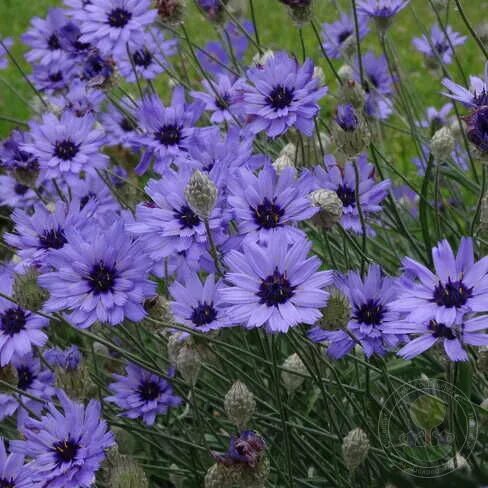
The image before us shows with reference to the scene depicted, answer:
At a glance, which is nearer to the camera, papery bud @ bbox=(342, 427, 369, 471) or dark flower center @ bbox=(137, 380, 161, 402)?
papery bud @ bbox=(342, 427, 369, 471)

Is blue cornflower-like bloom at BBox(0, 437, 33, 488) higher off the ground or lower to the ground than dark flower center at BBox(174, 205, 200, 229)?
lower

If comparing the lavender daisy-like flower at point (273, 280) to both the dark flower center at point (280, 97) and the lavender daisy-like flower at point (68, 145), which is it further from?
the lavender daisy-like flower at point (68, 145)

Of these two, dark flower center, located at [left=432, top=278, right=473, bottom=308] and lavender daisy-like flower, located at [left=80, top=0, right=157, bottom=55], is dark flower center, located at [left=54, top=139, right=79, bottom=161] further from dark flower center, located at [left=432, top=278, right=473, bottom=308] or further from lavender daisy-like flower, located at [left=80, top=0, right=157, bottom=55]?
dark flower center, located at [left=432, top=278, right=473, bottom=308]

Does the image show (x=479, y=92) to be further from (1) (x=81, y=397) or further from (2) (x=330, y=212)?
(1) (x=81, y=397)

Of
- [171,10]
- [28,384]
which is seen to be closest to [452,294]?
[28,384]

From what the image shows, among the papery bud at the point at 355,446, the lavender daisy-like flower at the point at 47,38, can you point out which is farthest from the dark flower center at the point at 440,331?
the lavender daisy-like flower at the point at 47,38

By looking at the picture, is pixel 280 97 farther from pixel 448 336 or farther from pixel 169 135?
pixel 448 336

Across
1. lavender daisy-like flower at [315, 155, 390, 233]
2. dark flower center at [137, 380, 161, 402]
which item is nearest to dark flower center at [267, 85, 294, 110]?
lavender daisy-like flower at [315, 155, 390, 233]

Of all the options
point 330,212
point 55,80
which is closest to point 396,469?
point 330,212
